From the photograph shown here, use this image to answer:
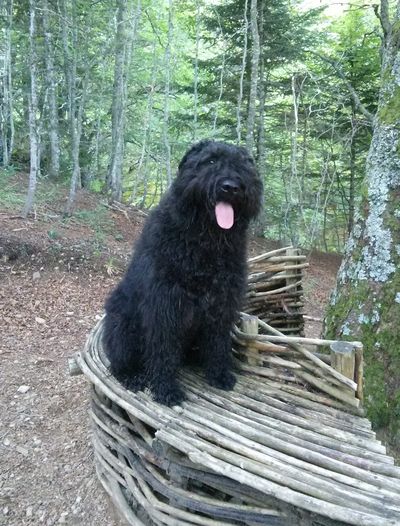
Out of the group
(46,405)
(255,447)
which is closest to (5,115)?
(46,405)

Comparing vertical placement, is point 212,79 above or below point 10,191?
above

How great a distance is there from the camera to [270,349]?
2.69m

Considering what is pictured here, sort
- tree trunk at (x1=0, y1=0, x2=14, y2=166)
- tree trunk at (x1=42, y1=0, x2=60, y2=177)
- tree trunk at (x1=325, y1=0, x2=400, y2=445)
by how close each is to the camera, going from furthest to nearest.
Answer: tree trunk at (x1=0, y1=0, x2=14, y2=166)
tree trunk at (x1=42, y1=0, x2=60, y2=177)
tree trunk at (x1=325, y1=0, x2=400, y2=445)

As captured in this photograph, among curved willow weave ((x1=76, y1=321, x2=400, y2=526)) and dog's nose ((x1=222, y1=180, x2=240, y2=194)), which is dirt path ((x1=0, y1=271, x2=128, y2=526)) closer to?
Answer: curved willow weave ((x1=76, y1=321, x2=400, y2=526))

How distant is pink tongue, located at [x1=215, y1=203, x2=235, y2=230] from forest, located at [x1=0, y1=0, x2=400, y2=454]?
1079 mm

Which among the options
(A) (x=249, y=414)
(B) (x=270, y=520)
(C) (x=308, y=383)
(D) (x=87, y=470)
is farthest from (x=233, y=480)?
(D) (x=87, y=470)

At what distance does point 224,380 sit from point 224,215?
105 cm

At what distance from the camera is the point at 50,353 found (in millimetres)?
4844

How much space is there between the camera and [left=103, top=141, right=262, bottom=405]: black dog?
7.94 feet

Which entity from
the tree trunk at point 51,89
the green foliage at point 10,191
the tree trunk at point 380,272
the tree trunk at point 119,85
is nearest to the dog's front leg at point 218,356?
the tree trunk at point 380,272

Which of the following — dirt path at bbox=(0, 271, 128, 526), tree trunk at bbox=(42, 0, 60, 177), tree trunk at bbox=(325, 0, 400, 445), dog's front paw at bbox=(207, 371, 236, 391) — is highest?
tree trunk at bbox=(42, 0, 60, 177)

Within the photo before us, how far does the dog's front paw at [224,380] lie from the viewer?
8.95ft

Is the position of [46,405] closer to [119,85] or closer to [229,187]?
[229,187]

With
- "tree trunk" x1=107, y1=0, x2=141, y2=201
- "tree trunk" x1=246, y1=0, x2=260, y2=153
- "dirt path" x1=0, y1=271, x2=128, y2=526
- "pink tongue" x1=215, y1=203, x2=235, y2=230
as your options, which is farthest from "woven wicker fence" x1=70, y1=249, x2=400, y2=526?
"tree trunk" x1=107, y1=0, x2=141, y2=201
